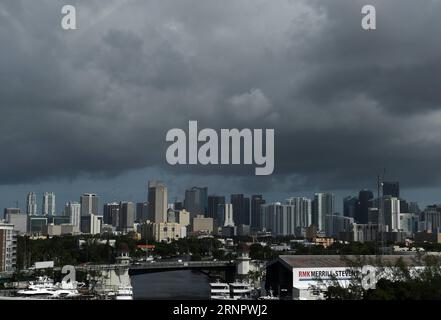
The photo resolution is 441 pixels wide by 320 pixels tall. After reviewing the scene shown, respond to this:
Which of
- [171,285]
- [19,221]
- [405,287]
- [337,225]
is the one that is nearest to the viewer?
[405,287]

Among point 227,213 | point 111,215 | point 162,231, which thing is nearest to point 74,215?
point 111,215

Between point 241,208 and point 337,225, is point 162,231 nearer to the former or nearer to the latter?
point 337,225

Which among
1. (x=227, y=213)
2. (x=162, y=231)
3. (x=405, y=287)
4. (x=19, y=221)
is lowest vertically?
(x=162, y=231)

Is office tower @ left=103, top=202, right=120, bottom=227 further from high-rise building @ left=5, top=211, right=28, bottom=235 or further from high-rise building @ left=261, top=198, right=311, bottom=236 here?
high-rise building @ left=261, top=198, right=311, bottom=236

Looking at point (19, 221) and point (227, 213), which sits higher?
point (227, 213)

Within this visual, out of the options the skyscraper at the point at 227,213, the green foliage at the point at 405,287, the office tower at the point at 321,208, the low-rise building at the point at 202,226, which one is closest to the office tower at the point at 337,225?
the office tower at the point at 321,208

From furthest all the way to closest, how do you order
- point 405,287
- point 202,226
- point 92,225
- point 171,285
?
1. point 92,225
2. point 202,226
3. point 171,285
4. point 405,287

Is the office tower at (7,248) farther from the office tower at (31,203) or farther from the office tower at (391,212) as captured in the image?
the office tower at (391,212)

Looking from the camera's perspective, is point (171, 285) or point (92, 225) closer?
point (171, 285)
